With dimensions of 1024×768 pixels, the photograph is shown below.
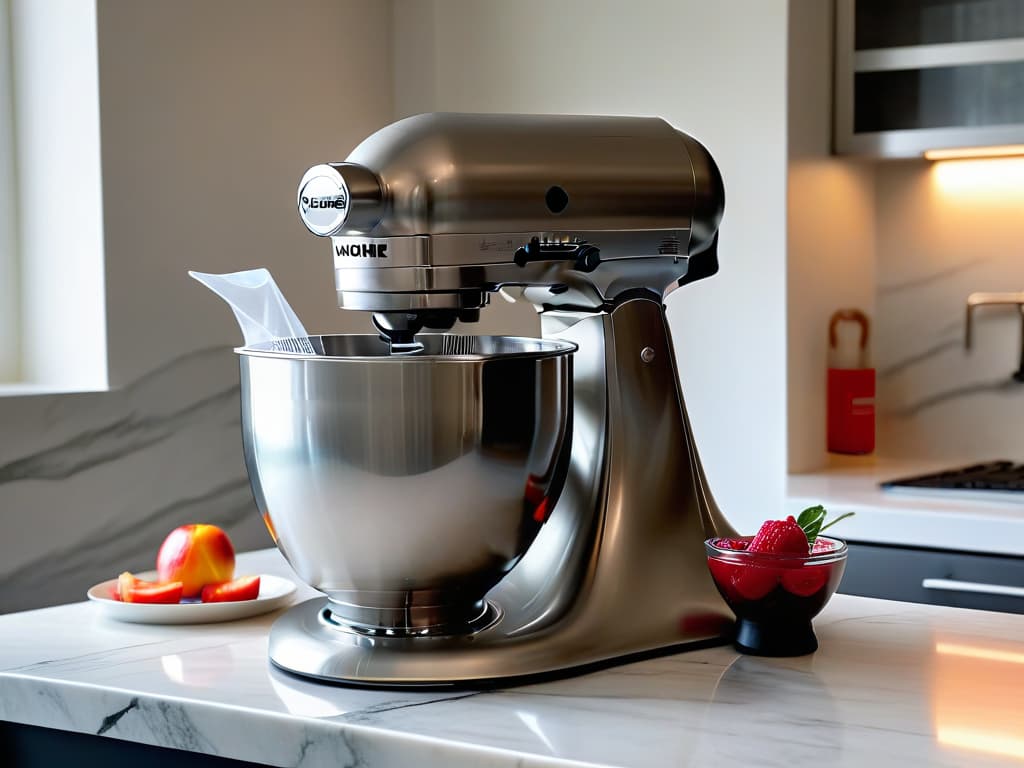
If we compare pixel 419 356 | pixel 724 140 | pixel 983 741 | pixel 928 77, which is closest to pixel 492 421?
pixel 419 356

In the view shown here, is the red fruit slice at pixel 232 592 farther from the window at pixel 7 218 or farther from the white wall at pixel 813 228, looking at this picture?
the white wall at pixel 813 228

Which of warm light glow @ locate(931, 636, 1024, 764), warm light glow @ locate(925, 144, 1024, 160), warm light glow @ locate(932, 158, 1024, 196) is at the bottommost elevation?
warm light glow @ locate(931, 636, 1024, 764)

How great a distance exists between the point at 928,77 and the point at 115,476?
1.69 meters

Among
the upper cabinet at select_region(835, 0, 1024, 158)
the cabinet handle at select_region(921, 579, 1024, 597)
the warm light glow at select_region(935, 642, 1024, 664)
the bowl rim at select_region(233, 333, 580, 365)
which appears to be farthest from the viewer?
the upper cabinet at select_region(835, 0, 1024, 158)

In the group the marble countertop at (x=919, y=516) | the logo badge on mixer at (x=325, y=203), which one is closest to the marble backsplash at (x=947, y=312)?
the marble countertop at (x=919, y=516)

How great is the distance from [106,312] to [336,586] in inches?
54.7

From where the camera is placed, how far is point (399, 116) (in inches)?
113

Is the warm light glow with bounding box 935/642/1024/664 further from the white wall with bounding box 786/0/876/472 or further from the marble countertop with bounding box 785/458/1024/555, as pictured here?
the white wall with bounding box 786/0/876/472

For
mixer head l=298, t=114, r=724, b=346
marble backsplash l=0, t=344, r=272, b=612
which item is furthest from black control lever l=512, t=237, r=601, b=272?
marble backsplash l=0, t=344, r=272, b=612

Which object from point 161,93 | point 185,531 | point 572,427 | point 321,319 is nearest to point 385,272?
point 572,427

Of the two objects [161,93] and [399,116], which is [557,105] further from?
[161,93]

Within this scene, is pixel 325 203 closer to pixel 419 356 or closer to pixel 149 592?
pixel 419 356

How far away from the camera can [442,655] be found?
926 mm

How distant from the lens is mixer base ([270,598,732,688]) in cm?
92
